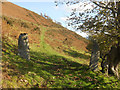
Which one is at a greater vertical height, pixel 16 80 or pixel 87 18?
pixel 87 18

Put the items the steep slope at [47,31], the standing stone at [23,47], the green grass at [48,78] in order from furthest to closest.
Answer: the steep slope at [47,31], the standing stone at [23,47], the green grass at [48,78]

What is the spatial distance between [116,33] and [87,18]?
13.1 feet

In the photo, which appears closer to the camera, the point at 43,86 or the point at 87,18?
the point at 43,86

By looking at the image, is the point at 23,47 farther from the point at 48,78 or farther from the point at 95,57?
the point at 95,57

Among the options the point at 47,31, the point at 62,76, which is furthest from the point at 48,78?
the point at 47,31

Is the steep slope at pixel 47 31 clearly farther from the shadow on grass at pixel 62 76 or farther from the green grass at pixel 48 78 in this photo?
the green grass at pixel 48 78

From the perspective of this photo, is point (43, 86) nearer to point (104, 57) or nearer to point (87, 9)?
point (104, 57)

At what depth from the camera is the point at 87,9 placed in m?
14.9

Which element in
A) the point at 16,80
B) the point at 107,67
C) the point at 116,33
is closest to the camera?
the point at 16,80

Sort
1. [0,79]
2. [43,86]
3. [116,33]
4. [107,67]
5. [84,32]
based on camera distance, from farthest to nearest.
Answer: [107,67] → [84,32] → [116,33] → [43,86] → [0,79]

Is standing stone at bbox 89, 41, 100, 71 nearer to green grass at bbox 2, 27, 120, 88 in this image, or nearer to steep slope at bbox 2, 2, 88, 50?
green grass at bbox 2, 27, 120, 88

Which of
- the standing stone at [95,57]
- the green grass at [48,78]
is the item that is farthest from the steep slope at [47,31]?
the standing stone at [95,57]

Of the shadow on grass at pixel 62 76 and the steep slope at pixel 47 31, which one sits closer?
the shadow on grass at pixel 62 76

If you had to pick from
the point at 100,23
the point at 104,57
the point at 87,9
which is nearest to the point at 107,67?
the point at 104,57
